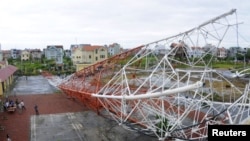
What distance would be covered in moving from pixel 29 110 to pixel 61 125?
7204 mm

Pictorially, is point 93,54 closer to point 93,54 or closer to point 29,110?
point 93,54

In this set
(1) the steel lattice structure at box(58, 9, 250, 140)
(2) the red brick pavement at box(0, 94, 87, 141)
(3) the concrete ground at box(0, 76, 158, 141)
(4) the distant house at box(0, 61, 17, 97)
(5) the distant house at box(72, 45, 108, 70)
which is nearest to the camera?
(1) the steel lattice structure at box(58, 9, 250, 140)

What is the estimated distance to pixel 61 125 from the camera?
24.8m

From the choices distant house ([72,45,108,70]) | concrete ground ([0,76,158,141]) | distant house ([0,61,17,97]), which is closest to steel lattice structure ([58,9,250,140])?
concrete ground ([0,76,158,141])

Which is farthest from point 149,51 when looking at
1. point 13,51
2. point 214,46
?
point 13,51

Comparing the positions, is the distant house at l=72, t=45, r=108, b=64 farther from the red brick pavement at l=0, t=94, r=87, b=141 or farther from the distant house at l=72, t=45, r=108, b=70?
the red brick pavement at l=0, t=94, r=87, b=141

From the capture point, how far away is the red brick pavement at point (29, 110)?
22895 millimetres

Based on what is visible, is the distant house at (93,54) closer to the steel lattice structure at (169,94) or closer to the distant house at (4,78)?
the distant house at (4,78)

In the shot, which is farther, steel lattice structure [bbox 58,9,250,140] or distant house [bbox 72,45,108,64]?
distant house [bbox 72,45,108,64]

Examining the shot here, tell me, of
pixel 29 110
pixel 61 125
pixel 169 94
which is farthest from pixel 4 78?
pixel 169 94

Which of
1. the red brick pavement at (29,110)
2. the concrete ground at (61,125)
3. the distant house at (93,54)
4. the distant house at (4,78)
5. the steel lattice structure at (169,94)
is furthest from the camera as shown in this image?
the distant house at (93,54)

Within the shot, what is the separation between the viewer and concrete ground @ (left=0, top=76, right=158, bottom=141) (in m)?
21.2

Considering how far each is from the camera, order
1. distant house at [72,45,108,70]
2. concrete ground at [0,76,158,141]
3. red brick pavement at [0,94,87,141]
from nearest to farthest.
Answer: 1. concrete ground at [0,76,158,141]
2. red brick pavement at [0,94,87,141]
3. distant house at [72,45,108,70]

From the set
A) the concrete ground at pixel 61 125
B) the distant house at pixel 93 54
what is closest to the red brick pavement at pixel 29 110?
the concrete ground at pixel 61 125
